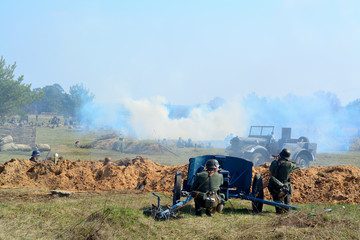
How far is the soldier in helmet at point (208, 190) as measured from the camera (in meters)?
7.84

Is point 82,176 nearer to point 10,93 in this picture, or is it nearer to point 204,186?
point 204,186

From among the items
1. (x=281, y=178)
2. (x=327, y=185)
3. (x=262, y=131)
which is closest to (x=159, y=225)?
(x=281, y=178)

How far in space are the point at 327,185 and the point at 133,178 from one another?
22.1 ft

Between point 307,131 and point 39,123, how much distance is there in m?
37.3

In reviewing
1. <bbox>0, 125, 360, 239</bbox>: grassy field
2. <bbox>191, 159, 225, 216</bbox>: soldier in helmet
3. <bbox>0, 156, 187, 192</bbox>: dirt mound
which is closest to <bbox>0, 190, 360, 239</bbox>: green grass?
<bbox>0, 125, 360, 239</bbox>: grassy field

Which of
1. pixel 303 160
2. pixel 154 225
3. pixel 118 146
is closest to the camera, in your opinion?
pixel 154 225

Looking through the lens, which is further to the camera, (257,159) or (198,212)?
(257,159)

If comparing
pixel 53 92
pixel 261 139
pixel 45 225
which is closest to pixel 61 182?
pixel 45 225

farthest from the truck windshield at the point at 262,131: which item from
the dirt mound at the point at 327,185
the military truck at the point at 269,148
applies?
the dirt mound at the point at 327,185

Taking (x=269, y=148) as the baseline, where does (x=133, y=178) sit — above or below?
below

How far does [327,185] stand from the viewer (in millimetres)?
10961

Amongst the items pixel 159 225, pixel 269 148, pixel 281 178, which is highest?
pixel 269 148

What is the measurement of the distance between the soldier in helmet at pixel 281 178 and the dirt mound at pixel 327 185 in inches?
84.7

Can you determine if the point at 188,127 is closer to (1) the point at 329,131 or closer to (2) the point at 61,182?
(1) the point at 329,131
